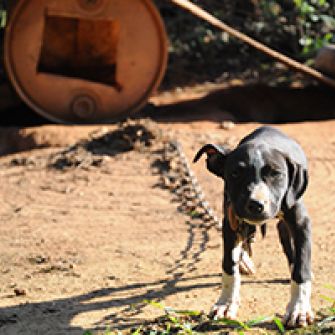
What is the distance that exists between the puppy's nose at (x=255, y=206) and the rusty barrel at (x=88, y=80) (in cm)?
457

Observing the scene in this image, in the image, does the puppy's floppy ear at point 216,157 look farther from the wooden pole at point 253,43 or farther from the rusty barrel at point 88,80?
the rusty barrel at point 88,80

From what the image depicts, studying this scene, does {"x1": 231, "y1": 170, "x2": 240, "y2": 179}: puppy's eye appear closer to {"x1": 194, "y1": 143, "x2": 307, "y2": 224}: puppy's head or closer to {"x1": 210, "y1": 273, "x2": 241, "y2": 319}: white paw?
{"x1": 194, "y1": 143, "x2": 307, "y2": 224}: puppy's head

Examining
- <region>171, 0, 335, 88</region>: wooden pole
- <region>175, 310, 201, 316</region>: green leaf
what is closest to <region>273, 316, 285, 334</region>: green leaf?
<region>175, 310, 201, 316</region>: green leaf

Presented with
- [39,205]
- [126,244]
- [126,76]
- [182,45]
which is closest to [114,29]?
[126,76]

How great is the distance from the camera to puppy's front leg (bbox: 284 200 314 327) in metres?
3.93

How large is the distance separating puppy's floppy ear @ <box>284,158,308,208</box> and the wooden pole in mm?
3977

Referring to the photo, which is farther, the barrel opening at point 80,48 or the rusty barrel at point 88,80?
the barrel opening at point 80,48

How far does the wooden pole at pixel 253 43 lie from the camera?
7695 millimetres

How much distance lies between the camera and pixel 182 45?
10.4m

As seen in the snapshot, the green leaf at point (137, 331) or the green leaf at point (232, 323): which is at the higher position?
the green leaf at point (232, 323)

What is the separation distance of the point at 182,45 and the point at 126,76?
91.6 inches

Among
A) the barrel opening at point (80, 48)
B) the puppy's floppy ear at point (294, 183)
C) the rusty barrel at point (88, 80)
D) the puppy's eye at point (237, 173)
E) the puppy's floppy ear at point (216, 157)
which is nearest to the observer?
the puppy's eye at point (237, 173)

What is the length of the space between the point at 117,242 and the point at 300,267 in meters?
1.82

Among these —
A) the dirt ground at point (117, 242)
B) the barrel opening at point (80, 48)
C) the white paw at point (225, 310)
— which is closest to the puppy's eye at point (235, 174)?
the white paw at point (225, 310)
